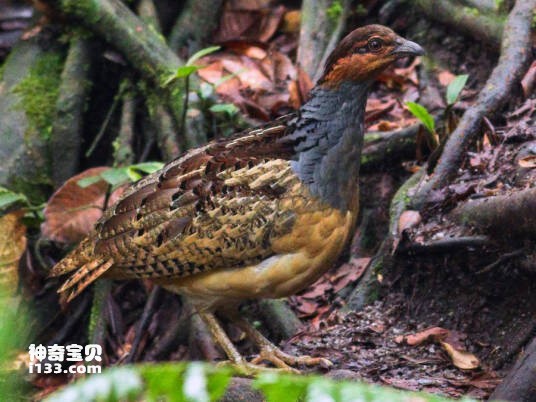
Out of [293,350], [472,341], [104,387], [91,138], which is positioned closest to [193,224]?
[293,350]

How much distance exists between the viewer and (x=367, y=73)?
16.0ft

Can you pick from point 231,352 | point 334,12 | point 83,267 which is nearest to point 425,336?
point 231,352

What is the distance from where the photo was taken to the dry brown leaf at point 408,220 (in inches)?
221

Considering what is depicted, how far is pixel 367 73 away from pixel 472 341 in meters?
1.64

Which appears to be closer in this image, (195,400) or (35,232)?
(195,400)

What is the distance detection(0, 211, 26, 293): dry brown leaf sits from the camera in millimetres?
7168

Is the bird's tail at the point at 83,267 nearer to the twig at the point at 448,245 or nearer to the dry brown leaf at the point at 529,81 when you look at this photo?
the twig at the point at 448,245

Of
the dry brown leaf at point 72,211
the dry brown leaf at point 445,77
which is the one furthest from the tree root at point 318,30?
the dry brown leaf at point 72,211

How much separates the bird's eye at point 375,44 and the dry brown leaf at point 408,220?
4.18ft

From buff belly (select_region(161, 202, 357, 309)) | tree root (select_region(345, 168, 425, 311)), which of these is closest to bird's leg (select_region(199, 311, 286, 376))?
buff belly (select_region(161, 202, 357, 309))

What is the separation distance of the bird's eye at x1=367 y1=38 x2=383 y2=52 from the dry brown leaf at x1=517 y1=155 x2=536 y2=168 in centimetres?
124

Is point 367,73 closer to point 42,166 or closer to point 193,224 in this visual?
point 193,224

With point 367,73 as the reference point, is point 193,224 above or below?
below

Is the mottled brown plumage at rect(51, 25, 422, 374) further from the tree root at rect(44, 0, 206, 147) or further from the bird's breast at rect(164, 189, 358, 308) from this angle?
the tree root at rect(44, 0, 206, 147)
